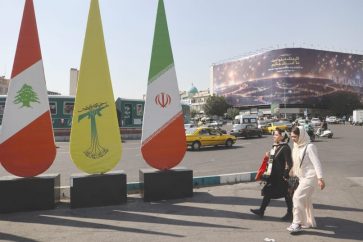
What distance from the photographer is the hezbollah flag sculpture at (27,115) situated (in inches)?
290

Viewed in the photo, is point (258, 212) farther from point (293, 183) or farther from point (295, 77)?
point (295, 77)

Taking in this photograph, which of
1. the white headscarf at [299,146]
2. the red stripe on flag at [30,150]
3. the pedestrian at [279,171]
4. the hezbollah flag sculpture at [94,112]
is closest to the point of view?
the white headscarf at [299,146]

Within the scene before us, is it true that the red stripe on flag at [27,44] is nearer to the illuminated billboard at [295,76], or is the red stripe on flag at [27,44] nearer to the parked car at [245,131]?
the parked car at [245,131]

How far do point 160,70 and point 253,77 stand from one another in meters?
101

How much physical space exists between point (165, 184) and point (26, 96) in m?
3.45

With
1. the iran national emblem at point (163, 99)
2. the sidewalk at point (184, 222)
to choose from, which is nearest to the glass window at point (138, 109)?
the iran national emblem at point (163, 99)

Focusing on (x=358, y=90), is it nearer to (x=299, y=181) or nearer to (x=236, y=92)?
(x=236, y=92)

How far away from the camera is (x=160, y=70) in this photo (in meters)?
8.27

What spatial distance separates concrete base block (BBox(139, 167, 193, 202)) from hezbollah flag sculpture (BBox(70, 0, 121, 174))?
839mm

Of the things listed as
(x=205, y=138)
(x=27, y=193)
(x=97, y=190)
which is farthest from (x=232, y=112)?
(x=27, y=193)

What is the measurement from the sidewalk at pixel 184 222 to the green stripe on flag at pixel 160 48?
2.94m

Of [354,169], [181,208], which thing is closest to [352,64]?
[354,169]

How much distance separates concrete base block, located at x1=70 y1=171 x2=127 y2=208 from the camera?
7.32m

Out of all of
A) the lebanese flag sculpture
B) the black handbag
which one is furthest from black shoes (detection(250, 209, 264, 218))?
the lebanese flag sculpture
